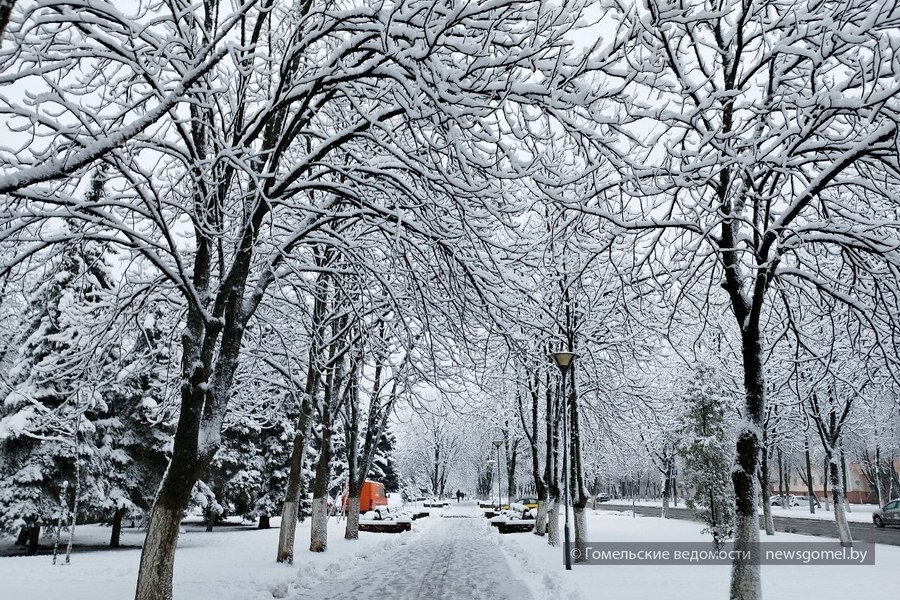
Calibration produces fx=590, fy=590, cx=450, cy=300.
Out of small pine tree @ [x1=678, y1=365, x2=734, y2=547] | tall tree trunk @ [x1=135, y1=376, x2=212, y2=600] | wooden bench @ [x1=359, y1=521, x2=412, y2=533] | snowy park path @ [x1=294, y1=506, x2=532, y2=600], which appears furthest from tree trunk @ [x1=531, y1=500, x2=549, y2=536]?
tall tree trunk @ [x1=135, y1=376, x2=212, y2=600]

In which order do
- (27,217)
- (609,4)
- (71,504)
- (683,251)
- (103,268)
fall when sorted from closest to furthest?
1. (609,4)
2. (27,217)
3. (683,251)
4. (71,504)
5. (103,268)

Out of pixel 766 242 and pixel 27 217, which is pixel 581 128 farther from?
pixel 27 217

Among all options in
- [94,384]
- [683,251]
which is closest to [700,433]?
[683,251]

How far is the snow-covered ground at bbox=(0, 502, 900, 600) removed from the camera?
1041 centimetres

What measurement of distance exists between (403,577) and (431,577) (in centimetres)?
65

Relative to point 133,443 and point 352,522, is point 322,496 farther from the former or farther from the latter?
point 133,443

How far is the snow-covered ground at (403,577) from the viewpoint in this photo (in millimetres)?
10406

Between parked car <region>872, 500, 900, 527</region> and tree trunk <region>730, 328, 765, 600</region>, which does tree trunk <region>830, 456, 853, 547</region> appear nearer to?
parked car <region>872, 500, 900, 527</region>

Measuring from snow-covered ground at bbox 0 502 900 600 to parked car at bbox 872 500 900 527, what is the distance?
1504 centimetres

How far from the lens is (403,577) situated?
45.0 feet

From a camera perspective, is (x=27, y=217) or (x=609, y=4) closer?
(x=609, y=4)

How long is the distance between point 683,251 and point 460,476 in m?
116

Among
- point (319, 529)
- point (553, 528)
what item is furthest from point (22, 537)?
point (553, 528)

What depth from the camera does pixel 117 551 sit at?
1756 centimetres
